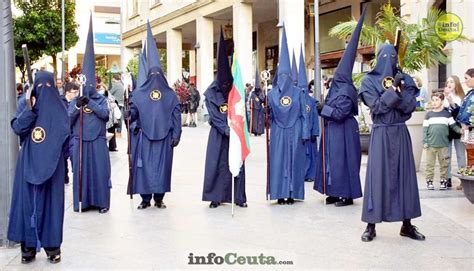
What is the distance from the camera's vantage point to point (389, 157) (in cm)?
651

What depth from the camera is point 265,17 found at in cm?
3188

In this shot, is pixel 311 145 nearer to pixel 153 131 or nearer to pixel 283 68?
pixel 283 68

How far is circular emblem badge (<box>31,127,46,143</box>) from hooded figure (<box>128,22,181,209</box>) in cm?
296

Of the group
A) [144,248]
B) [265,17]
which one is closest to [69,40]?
[265,17]

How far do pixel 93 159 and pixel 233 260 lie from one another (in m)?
3.35

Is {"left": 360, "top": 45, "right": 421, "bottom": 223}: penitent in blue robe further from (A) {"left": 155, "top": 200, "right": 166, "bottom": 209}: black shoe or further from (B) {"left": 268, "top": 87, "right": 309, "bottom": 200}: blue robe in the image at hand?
(A) {"left": 155, "top": 200, "right": 166, "bottom": 209}: black shoe

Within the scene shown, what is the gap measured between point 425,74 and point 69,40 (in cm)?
1674

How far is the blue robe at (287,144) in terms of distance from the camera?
8766mm

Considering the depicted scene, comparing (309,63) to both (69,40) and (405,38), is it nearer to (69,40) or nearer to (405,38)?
(69,40)

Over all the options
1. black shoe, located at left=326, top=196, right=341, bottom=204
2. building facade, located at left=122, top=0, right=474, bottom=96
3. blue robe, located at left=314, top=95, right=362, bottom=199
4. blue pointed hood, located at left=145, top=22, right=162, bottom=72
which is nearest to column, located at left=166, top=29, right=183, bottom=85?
building facade, located at left=122, top=0, right=474, bottom=96

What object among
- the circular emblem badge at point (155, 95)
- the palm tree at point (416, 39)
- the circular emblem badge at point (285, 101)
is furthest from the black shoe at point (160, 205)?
the palm tree at point (416, 39)

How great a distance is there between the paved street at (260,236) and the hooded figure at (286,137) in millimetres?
278

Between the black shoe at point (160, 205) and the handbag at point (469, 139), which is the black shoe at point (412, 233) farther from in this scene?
the black shoe at point (160, 205)

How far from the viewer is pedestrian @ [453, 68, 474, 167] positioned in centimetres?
820
